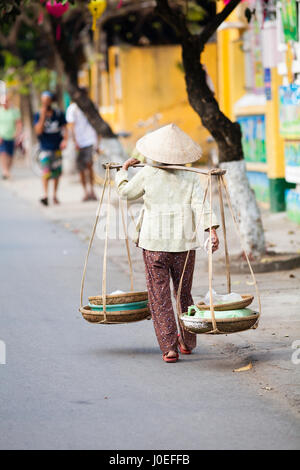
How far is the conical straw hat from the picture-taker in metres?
7.02

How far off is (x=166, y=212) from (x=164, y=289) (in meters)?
0.53

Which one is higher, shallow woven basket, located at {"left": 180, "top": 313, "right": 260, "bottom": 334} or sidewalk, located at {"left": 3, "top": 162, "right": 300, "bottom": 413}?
shallow woven basket, located at {"left": 180, "top": 313, "right": 260, "bottom": 334}

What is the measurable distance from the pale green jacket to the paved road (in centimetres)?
81

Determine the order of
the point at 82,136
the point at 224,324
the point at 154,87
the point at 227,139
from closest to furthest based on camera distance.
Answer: the point at 224,324 < the point at 227,139 < the point at 82,136 < the point at 154,87

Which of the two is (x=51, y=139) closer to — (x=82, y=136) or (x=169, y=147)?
(x=82, y=136)

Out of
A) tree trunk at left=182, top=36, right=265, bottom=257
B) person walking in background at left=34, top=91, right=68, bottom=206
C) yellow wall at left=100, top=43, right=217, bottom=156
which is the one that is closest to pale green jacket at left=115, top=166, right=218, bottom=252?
tree trunk at left=182, top=36, right=265, bottom=257

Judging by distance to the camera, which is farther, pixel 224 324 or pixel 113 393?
pixel 224 324

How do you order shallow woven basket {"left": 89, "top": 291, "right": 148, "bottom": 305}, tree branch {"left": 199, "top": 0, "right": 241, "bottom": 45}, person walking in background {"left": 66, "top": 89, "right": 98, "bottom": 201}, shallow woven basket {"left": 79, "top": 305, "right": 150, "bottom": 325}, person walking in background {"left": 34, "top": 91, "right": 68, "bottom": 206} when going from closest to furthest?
shallow woven basket {"left": 79, "top": 305, "right": 150, "bottom": 325}
shallow woven basket {"left": 89, "top": 291, "right": 148, "bottom": 305}
tree branch {"left": 199, "top": 0, "right": 241, "bottom": 45}
person walking in background {"left": 34, "top": 91, "right": 68, "bottom": 206}
person walking in background {"left": 66, "top": 89, "right": 98, "bottom": 201}

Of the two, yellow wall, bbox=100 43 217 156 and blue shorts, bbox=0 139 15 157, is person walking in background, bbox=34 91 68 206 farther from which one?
blue shorts, bbox=0 139 15 157

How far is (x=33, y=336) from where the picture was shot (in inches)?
314

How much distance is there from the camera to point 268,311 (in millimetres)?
8617

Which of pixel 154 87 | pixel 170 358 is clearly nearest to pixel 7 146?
pixel 154 87

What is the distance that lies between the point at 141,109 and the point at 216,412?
19958 millimetres

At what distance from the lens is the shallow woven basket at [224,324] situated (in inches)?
259
